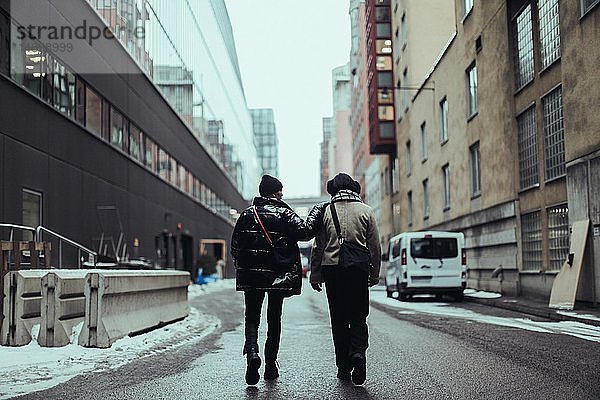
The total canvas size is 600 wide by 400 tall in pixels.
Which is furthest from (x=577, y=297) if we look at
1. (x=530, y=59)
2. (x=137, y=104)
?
(x=137, y=104)

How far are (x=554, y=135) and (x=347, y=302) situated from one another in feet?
43.2

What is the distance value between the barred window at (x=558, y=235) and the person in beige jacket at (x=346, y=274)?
39.3 ft

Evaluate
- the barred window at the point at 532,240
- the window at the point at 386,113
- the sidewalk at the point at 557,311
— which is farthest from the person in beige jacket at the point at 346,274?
the window at the point at 386,113

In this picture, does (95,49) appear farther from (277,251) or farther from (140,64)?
(277,251)

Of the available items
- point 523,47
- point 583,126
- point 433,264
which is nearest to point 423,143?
point 523,47

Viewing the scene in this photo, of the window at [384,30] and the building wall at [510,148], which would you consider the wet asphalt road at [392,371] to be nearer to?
the building wall at [510,148]

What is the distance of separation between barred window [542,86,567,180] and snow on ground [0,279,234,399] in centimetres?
1034

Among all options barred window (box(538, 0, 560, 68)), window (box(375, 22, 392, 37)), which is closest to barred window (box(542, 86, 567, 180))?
barred window (box(538, 0, 560, 68))

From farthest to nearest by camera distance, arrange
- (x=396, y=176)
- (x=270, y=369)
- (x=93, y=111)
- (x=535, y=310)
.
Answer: (x=396, y=176), (x=93, y=111), (x=535, y=310), (x=270, y=369)

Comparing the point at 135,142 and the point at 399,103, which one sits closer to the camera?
the point at 135,142

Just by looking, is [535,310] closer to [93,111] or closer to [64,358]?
[64,358]

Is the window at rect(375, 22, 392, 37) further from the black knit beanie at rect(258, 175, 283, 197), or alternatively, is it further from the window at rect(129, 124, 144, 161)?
the black knit beanie at rect(258, 175, 283, 197)

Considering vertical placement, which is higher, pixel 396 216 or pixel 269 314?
pixel 396 216

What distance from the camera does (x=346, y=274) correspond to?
6570 millimetres
